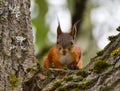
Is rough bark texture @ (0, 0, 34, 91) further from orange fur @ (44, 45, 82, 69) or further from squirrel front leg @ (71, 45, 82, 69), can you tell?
squirrel front leg @ (71, 45, 82, 69)

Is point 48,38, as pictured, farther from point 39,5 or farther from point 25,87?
point 25,87

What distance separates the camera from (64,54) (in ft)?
21.3

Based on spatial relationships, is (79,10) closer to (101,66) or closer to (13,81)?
(13,81)

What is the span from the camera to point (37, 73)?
4199mm

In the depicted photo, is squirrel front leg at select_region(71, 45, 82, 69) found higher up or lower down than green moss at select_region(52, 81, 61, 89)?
lower down

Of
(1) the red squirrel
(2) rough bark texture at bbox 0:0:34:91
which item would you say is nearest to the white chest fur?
(1) the red squirrel

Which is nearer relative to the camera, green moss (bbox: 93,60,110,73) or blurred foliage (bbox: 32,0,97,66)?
green moss (bbox: 93,60,110,73)

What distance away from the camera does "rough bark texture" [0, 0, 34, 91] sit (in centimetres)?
441

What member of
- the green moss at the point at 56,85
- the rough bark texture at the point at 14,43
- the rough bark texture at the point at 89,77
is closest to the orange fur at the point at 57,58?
the rough bark texture at the point at 14,43

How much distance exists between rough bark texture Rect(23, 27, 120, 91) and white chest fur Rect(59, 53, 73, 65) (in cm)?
216

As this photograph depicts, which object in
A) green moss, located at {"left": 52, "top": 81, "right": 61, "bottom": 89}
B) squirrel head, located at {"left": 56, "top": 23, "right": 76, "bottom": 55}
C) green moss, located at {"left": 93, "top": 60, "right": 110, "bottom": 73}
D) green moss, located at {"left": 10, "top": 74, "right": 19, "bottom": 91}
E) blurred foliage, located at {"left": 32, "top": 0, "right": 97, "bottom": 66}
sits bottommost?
blurred foliage, located at {"left": 32, "top": 0, "right": 97, "bottom": 66}

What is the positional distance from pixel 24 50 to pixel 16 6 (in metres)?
0.50

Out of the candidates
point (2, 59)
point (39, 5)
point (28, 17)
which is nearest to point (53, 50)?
point (28, 17)

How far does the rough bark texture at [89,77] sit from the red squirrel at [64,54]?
2.11 metres
